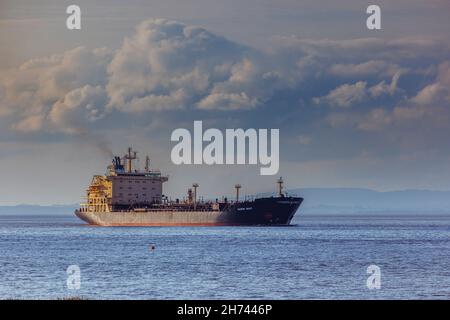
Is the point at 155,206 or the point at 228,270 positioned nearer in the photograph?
the point at 228,270

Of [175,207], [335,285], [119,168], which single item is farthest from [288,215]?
[335,285]

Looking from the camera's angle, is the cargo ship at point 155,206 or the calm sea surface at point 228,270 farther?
the cargo ship at point 155,206

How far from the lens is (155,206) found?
5418 inches

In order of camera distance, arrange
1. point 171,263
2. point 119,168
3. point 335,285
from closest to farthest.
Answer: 1. point 335,285
2. point 171,263
3. point 119,168

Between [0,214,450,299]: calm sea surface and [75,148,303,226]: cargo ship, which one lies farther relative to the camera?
[75,148,303,226]: cargo ship

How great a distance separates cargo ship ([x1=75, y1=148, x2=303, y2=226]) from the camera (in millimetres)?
123812

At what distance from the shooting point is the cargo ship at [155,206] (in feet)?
406
